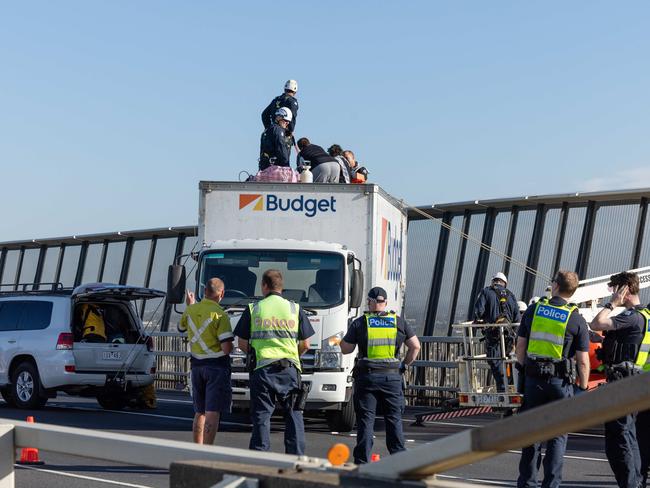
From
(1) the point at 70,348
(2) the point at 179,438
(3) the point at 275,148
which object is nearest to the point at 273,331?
(2) the point at 179,438

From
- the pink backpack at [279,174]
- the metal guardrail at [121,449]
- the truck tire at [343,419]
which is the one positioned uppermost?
the pink backpack at [279,174]

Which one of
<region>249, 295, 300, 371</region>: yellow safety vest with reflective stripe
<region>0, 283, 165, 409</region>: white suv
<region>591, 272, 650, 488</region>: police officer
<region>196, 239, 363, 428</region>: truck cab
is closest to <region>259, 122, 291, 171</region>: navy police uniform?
<region>196, 239, 363, 428</region>: truck cab

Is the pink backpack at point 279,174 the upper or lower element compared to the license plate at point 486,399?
upper

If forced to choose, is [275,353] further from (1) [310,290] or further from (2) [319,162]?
(2) [319,162]

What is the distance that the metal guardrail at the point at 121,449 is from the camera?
3.56m

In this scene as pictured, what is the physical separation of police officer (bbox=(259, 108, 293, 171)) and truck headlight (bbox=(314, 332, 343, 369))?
331cm

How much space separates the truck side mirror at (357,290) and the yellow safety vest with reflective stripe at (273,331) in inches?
144

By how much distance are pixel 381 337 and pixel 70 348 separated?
823 cm

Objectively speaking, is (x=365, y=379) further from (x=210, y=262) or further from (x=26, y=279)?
(x=26, y=279)

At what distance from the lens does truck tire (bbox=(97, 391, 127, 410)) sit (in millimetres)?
18047

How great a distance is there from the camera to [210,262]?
1399 centimetres

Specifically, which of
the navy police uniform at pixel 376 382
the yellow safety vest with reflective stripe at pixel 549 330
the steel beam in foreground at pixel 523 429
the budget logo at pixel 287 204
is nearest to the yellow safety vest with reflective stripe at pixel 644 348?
the yellow safety vest with reflective stripe at pixel 549 330

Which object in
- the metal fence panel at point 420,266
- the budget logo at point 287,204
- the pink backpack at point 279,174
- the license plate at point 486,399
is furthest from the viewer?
the metal fence panel at point 420,266

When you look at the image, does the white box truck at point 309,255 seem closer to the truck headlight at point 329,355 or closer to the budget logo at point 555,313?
the truck headlight at point 329,355
